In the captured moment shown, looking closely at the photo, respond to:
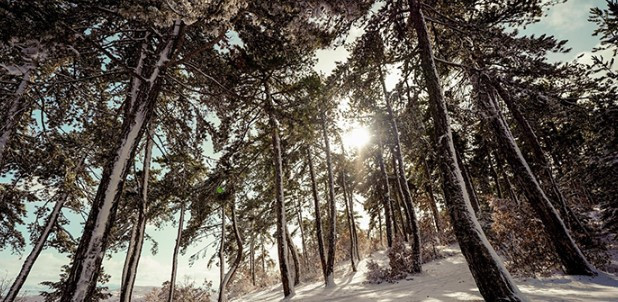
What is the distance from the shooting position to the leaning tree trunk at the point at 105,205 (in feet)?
14.6

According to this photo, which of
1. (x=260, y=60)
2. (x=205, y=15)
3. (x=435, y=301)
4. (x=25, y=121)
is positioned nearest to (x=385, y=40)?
(x=260, y=60)

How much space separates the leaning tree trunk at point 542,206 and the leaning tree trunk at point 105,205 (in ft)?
27.4

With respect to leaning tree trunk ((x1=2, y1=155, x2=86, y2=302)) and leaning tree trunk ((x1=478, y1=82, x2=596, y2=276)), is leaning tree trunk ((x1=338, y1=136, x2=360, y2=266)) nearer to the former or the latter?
leaning tree trunk ((x1=478, y1=82, x2=596, y2=276))

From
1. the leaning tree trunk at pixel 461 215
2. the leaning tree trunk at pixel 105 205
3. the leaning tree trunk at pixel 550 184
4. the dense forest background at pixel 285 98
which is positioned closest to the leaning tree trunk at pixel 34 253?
the dense forest background at pixel 285 98

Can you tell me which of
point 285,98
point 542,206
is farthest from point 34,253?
point 542,206

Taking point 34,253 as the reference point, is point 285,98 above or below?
above

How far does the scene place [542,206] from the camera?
6.16m

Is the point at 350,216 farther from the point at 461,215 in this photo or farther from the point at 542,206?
the point at 461,215

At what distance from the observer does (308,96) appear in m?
8.37

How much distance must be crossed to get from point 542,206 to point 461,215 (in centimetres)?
360

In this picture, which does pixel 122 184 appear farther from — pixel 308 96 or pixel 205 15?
pixel 308 96

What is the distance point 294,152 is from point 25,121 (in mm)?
10518

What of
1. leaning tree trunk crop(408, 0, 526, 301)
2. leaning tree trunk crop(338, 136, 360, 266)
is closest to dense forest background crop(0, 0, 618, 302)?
leaning tree trunk crop(408, 0, 526, 301)

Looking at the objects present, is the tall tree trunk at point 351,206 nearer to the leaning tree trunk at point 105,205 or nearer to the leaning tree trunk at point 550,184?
the leaning tree trunk at point 550,184
